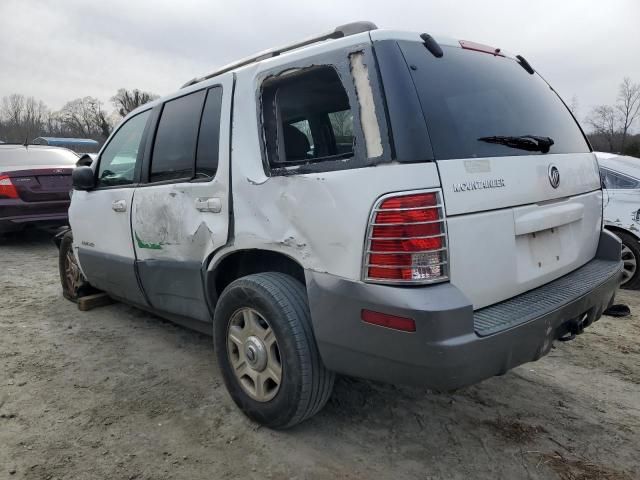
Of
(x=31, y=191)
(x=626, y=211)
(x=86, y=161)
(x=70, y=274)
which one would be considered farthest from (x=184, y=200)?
(x=31, y=191)

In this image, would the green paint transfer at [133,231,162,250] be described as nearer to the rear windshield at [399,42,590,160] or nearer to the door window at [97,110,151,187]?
the door window at [97,110,151,187]

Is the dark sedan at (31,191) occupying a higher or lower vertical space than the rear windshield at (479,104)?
lower

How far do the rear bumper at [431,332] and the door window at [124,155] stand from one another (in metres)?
2.08

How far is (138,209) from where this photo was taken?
337 cm

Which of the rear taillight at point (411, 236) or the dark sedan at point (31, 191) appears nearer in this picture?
the rear taillight at point (411, 236)

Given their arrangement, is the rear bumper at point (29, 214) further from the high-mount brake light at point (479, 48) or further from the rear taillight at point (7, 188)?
the high-mount brake light at point (479, 48)

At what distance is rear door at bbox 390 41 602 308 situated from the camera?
199cm

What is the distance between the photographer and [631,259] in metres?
5.52

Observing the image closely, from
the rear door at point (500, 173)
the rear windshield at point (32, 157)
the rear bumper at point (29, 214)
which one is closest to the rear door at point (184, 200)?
the rear door at point (500, 173)

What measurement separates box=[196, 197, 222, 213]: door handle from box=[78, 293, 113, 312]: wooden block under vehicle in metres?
2.36

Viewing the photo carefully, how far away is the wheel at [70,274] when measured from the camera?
4.65 m

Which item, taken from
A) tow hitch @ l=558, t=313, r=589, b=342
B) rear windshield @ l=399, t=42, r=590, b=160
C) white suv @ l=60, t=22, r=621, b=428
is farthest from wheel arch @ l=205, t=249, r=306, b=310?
tow hitch @ l=558, t=313, r=589, b=342

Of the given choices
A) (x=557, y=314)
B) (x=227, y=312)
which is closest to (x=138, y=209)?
(x=227, y=312)

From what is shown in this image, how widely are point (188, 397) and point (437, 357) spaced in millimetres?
1724
